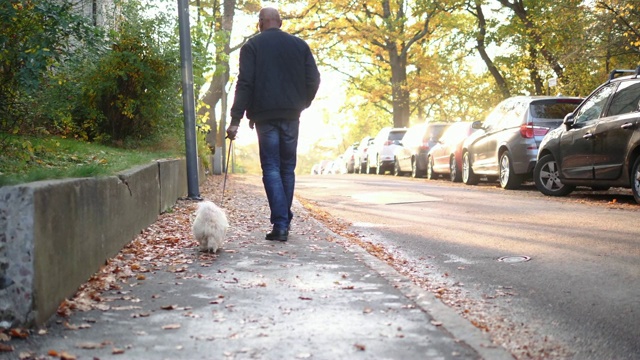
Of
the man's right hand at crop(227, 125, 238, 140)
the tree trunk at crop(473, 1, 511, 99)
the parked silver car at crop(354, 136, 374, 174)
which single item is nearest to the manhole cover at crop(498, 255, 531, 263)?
the man's right hand at crop(227, 125, 238, 140)

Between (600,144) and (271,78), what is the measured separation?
6322 mm

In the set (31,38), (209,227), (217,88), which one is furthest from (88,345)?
(217,88)

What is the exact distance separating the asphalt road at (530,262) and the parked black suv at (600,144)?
0.44m

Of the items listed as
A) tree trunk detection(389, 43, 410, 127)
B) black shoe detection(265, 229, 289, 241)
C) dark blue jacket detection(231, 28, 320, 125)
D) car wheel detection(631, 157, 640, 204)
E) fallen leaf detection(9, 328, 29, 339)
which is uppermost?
tree trunk detection(389, 43, 410, 127)

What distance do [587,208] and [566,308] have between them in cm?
665

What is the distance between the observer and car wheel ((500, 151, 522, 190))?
53.0 feet

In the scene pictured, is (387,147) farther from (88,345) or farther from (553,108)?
(88,345)

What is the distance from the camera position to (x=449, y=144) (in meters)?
21.6

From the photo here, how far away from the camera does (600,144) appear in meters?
12.0

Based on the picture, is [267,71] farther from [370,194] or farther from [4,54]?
[370,194]

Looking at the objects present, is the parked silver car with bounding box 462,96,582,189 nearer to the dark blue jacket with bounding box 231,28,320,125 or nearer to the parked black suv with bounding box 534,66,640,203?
the parked black suv with bounding box 534,66,640,203

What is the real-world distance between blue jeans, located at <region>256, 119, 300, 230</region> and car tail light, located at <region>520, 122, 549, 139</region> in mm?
8740

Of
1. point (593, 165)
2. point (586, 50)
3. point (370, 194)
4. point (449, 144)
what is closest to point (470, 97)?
point (586, 50)

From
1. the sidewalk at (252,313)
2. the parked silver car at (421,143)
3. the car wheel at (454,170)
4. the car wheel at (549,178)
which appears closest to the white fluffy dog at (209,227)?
the sidewalk at (252,313)
